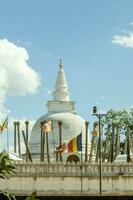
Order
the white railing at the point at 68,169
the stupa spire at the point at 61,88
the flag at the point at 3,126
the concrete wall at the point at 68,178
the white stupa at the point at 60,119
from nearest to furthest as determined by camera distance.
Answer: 1. the concrete wall at the point at 68,178
2. the white railing at the point at 68,169
3. the flag at the point at 3,126
4. the white stupa at the point at 60,119
5. the stupa spire at the point at 61,88

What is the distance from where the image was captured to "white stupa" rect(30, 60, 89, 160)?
67625 mm

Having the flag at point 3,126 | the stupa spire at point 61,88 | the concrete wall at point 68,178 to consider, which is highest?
the stupa spire at point 61,88

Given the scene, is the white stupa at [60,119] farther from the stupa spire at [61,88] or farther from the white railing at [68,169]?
the white railing at [68,169]

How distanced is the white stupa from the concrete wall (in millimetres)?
22761

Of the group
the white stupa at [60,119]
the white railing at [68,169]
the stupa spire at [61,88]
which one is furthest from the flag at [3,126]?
the stupa spire at [61,88]

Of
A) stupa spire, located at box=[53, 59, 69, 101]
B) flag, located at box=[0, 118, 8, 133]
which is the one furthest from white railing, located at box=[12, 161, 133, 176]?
stupa spire, located at box=[53, 59, 69, 101]

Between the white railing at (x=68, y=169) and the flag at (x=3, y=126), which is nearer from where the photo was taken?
the white railing at (x=68, y=169)

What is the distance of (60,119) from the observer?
7125 centimetres

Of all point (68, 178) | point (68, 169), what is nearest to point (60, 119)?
point (68, 169)

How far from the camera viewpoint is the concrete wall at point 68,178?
39219 millimetres

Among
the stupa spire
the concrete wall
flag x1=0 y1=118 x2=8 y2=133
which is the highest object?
the stupa spire

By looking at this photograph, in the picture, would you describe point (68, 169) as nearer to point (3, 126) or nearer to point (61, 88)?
point (3, 126)

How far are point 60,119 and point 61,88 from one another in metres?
5.48

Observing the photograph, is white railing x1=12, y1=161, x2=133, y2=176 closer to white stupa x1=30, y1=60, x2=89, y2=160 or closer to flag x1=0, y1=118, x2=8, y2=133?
flag x1=0, y1=118, x2=8, y2=133
